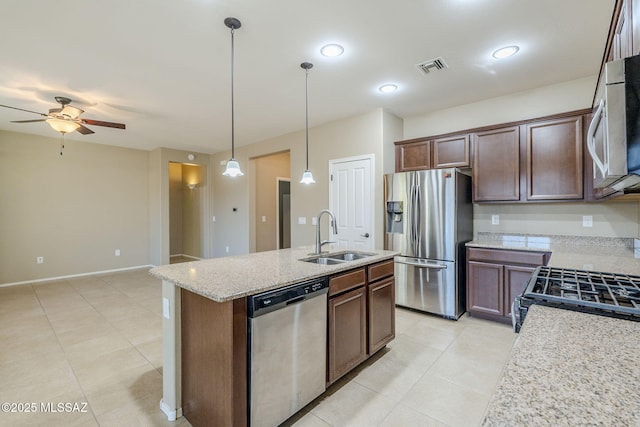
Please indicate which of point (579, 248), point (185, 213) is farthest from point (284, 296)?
point (185, 213)

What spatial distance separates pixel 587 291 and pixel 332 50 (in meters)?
2.41

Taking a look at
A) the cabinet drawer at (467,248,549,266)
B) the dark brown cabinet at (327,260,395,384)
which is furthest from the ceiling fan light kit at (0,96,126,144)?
the cabinet drawer at (467,248,549,266)

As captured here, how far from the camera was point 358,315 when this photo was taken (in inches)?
89.4

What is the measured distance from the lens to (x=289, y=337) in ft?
5.62

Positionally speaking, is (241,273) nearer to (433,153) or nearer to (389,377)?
(389,377)

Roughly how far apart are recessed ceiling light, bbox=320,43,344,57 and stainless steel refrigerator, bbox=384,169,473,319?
5.61 feet

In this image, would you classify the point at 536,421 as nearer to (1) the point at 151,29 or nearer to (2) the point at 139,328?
(1) the point at 151,29

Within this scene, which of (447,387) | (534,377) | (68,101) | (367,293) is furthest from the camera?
(68,101)

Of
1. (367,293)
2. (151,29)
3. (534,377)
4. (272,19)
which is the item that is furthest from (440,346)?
(151,29)

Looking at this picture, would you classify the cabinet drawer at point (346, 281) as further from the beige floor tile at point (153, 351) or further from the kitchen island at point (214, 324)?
the beige floor tile at point (153, 351)

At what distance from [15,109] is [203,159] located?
3.35 metres

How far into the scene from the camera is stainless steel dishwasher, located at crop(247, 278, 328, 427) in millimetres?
1554

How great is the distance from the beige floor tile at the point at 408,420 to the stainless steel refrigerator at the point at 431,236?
175cm

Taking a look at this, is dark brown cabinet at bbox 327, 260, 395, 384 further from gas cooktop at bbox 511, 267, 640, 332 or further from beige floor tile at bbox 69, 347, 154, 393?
beige floor tile at bbox 69, 347, 154, 393
